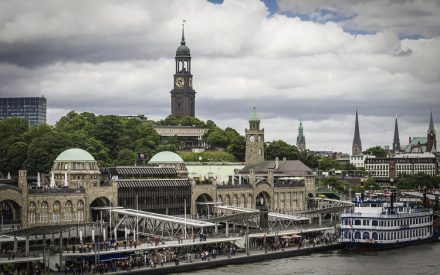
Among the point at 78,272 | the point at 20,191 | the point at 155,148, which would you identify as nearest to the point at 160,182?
the point at 20,191

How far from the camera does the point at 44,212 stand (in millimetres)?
112688

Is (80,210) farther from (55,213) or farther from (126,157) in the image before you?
(126,157)

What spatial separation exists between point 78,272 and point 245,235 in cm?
2642

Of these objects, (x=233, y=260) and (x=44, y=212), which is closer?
(x=233, y=260)

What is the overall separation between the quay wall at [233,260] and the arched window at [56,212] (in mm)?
24136

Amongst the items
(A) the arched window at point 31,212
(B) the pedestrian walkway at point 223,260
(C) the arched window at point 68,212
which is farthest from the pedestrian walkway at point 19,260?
(C) the arched window at point 68,212

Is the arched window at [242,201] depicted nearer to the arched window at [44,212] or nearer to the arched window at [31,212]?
the arched window at [44,212]

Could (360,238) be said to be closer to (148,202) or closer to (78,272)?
(148,202)

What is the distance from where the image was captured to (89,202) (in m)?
117

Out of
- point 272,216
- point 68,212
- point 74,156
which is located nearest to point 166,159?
point 74,156

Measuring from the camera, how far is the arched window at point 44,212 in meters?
112

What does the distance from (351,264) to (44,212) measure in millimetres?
35207

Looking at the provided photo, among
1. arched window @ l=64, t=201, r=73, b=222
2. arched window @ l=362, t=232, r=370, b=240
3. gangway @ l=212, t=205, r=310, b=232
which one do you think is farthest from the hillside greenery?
arched window @ l=362, t=232, r=370, b=240

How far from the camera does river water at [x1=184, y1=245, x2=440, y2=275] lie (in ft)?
313
